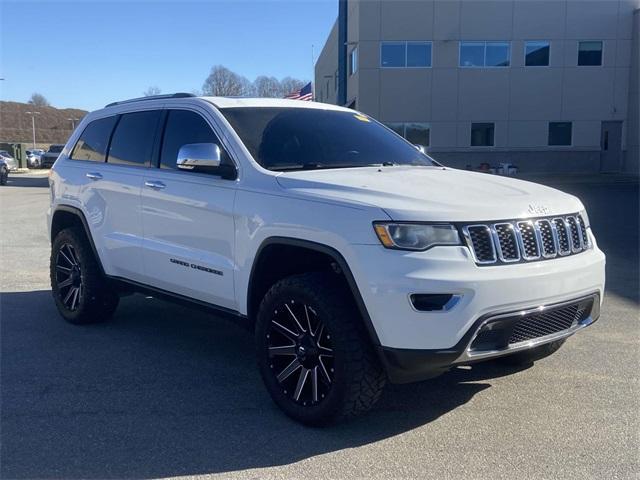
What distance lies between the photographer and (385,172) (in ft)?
14.6

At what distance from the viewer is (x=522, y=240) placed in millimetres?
3600

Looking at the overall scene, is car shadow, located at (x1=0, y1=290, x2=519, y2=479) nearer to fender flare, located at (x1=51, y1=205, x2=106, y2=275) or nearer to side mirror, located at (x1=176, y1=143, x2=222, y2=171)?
fender flare, located at (x1=51, y1=205, x2=106, y2=275)

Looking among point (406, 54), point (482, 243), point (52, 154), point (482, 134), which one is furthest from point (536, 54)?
point (482, 243)

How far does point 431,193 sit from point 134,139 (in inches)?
Answer: 115

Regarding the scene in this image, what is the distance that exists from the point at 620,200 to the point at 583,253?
17830 mm

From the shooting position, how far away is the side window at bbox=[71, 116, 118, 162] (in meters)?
5.95

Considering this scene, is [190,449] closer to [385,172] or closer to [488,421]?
[488,421]

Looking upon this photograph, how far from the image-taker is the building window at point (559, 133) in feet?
113

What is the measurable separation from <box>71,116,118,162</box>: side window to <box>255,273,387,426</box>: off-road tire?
9.63ft

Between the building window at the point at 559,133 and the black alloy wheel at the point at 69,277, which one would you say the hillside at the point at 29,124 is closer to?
the building window at the point at 559,133

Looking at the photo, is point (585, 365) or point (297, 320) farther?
point (585, 365)

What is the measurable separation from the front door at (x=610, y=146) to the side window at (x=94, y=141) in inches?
1321

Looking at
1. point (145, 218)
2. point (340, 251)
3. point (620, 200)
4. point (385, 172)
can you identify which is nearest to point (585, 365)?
point (385, 172)

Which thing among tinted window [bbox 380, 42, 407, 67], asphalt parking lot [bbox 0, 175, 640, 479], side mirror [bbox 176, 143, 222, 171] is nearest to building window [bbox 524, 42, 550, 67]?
tinted window [bbox 380, 42, 407, 67]
